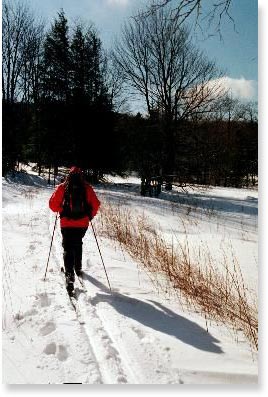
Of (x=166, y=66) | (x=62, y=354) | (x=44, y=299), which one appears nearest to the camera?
(x=62, y=354)

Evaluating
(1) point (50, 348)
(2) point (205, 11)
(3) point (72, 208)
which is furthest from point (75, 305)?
(2) point (205, 11)

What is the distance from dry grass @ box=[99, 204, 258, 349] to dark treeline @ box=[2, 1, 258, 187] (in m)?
2.99

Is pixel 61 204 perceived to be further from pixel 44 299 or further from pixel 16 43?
pixel 16 43

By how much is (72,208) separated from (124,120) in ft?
38.8

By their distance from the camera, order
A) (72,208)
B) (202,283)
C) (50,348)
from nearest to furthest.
Answer: 1. (50,348)
2. (72,208)
3. (202,283)

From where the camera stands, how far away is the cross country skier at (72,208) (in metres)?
4.69

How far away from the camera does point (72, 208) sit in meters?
4.73

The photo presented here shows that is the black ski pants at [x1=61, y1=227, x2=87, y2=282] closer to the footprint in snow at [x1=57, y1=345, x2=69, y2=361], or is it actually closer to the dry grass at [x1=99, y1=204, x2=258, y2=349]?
the dry grass at [x1=99, y1=204, x2=258, y2=349]

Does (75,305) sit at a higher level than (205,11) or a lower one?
lower

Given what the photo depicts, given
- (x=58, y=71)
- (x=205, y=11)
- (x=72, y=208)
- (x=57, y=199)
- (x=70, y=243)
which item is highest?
(x=58, y=71)

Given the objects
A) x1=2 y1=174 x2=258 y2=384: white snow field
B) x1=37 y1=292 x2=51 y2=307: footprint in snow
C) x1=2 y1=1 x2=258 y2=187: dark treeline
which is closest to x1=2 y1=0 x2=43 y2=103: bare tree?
x1=2 y1=1 x2=258 y2=187: dark treeline

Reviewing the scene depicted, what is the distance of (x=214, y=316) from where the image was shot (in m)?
3.96

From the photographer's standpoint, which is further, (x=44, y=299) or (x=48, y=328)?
(x=44, y=299)

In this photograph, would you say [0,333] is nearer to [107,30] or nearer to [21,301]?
[21,301]
